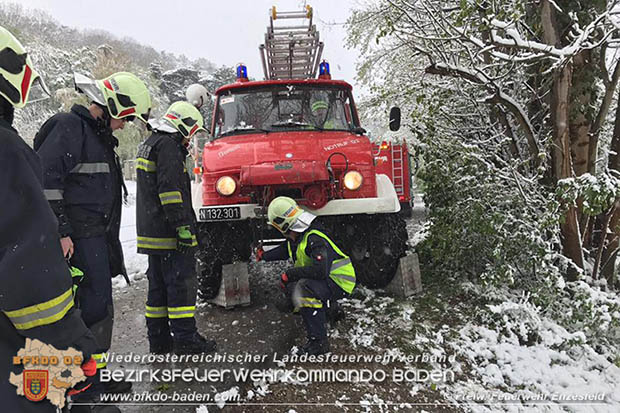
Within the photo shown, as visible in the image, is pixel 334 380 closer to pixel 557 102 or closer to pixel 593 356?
pixel 593 356

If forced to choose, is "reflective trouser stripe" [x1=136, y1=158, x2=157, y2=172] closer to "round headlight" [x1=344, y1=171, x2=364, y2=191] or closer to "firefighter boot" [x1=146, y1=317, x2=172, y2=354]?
"firefighter boot" [x1=146, y1=317, x2=172, y2=354]

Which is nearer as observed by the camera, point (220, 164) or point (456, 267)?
point (220, 164)

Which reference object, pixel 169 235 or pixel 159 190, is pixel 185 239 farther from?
pixel 159 190

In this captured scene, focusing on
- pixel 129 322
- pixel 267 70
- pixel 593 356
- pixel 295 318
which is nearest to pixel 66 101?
pixel 267 70

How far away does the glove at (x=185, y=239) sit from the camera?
3.13 metres

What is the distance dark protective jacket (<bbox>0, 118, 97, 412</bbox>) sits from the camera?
1066 mm

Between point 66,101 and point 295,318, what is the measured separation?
59.0ft

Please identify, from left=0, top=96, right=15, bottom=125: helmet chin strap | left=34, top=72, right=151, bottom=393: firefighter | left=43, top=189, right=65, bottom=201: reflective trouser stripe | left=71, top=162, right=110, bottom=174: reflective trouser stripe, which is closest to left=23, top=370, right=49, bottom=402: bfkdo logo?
left=0, top=96, right=15, bottom=125: helmet chin strap

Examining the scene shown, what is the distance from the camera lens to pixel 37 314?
1096 millimetres

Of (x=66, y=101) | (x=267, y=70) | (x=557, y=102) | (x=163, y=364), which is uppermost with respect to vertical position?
(x=66, y=101)

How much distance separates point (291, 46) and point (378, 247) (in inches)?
157

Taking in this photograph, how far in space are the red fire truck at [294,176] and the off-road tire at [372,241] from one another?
0.4 inches

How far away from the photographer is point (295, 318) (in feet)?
13.3

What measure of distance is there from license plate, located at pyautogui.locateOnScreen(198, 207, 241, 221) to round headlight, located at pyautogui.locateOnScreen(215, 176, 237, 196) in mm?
202
